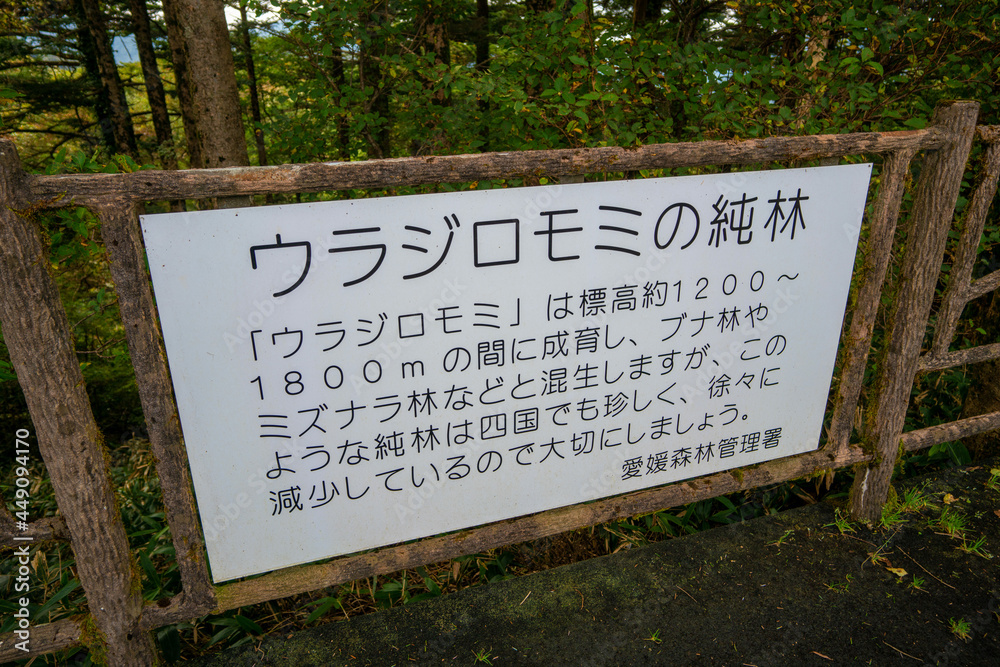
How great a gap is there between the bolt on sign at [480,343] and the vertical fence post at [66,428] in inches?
11.5

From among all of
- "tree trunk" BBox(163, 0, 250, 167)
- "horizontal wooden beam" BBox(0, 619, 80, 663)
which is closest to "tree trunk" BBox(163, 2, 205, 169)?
"tree trunk" BBox(163, 0, 250, 167)

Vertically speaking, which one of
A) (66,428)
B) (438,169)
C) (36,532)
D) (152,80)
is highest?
(152,80)

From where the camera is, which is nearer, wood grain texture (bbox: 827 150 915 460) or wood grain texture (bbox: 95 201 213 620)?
wood grain texture (bbox: 95 201 213 620)

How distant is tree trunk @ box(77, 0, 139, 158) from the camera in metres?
7.61

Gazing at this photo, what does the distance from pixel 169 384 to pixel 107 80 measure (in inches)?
326

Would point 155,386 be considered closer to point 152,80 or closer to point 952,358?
point 952,358

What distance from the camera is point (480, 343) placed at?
1969mm

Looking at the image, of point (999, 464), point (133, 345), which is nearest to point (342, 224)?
point (133, 345)

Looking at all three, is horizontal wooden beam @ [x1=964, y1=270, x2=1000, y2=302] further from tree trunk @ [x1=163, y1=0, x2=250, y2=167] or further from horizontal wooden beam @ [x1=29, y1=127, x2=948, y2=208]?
tree trunk @ [x1=163, y1=0, x2=250, y2=167]

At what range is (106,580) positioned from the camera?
6.11 feet

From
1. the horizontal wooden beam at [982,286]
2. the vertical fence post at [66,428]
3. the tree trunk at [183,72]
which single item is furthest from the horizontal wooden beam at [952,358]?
the tree trunk at [183,72]

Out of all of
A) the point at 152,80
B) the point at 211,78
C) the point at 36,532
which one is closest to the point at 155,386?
the point at 36,532

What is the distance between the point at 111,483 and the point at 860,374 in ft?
9.58

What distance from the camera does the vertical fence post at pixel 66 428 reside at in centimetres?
155
